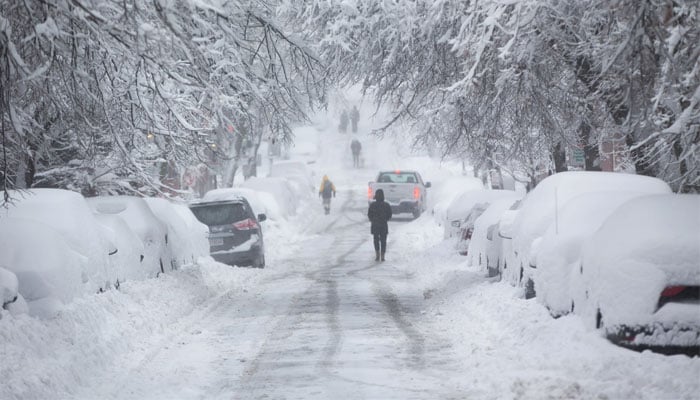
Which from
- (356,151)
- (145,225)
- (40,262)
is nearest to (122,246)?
(145,225)

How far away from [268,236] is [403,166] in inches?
1686

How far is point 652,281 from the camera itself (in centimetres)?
834

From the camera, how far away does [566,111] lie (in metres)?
16.7

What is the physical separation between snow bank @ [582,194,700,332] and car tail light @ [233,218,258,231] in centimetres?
1387

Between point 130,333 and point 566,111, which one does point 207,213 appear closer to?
point 566,111

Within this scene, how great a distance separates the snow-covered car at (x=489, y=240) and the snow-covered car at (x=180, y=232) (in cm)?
567

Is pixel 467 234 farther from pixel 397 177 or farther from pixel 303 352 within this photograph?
pixel 397 177

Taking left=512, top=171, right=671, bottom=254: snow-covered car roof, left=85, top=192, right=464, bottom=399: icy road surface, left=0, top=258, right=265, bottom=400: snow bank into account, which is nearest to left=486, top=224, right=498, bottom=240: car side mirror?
left=85, top=192, right=464, bottom=399: icy road surface

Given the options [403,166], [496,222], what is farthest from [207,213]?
[403,166]

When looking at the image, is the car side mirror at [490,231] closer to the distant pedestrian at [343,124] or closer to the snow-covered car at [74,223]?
the snow-covered car at [74,223]

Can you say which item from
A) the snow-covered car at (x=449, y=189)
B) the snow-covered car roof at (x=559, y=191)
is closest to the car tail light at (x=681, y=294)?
the snow-covered car roof at (x=559, y=191)

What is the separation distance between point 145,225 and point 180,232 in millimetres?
2606

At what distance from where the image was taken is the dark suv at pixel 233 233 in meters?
22.5

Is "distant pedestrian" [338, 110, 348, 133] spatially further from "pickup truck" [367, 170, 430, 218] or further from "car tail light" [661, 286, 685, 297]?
"car tail light" [661, 286, 685, 297]
